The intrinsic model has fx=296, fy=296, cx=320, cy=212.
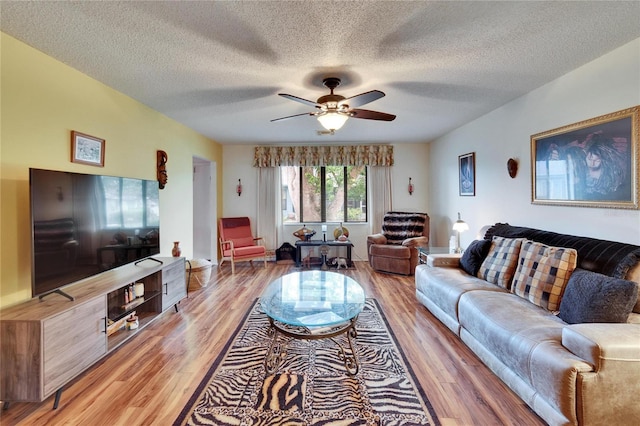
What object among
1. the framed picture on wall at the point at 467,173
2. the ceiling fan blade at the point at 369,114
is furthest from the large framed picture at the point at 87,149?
the framed picture on wall at the point at 467,173

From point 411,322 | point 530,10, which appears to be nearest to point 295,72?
point 530,10

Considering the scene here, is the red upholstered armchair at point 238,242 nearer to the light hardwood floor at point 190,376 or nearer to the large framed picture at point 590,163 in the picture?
the light hardwood floor at point 190,376

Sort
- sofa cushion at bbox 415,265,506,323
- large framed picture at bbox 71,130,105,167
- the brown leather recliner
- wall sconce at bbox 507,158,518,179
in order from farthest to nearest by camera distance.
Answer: the brown leather recliner, wall sconce at bbox 507,158,518,179, sofa cushion at bbox 415,265,506,323, large framed picture at bbox 71,130,105,167

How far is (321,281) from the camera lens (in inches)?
132

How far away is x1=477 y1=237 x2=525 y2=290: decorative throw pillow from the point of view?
8.98ft

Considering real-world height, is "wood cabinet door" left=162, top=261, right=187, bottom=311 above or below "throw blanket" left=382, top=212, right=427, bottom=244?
below

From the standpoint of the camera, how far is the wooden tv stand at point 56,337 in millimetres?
1747

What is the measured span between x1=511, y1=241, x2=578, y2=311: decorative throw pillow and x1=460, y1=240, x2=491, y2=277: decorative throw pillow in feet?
1.76

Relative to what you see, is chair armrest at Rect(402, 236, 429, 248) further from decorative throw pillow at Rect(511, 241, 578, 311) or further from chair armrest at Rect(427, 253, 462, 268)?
decorative throw pillow at Rect(511, 241, 578, 311)

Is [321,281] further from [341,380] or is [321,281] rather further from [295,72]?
[295,72]

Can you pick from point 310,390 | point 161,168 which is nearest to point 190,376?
point 310,390

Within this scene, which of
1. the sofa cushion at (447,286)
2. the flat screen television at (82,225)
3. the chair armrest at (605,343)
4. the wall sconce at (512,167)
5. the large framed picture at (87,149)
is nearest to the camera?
the chair armrest at (605,343)

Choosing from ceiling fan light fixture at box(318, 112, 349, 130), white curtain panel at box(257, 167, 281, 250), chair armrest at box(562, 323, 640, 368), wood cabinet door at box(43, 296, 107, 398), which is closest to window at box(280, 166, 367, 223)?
white curtain panel at box(257, 167, 281, 250)

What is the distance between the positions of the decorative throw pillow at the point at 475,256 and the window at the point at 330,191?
3162mm
